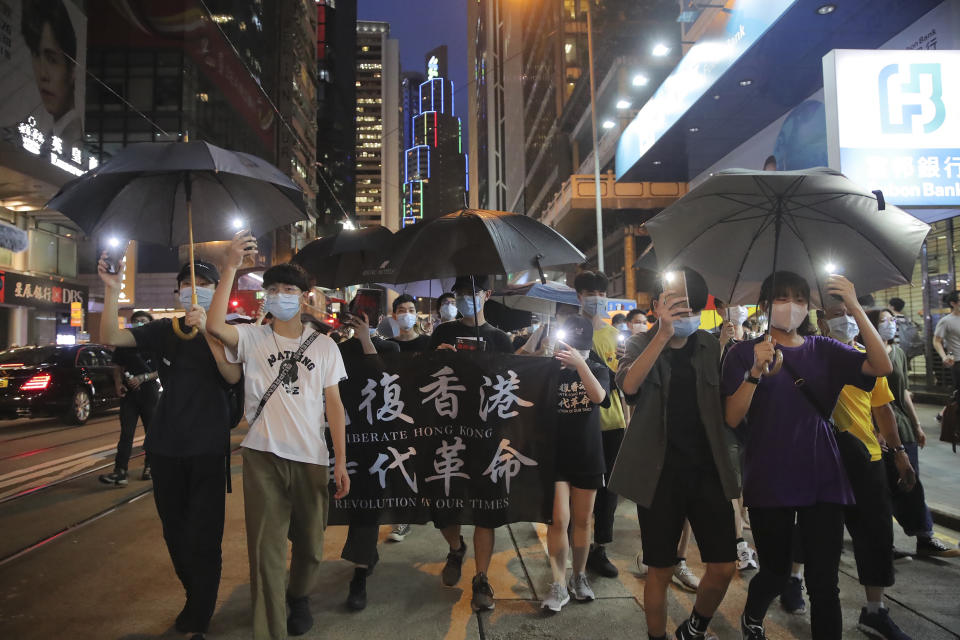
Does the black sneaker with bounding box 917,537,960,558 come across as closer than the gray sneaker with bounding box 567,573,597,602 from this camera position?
No

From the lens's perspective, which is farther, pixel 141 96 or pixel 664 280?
pixel 141 96

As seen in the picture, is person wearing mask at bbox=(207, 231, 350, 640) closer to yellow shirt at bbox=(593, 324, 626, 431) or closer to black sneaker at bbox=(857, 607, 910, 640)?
yellow shirt at bbox=(593, 324, 626, 431)

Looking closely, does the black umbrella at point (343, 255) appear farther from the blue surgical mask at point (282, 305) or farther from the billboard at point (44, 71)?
the billboard at point (44, 71)

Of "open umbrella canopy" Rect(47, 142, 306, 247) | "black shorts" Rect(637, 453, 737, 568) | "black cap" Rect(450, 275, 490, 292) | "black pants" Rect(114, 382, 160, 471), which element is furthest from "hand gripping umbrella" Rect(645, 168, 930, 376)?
"black pants" Rect(114, 382, 160, 471)

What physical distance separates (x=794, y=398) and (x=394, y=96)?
172880 mm

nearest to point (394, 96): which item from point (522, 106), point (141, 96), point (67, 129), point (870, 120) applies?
point (522, 106)

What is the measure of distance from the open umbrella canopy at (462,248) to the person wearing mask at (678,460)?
120cm

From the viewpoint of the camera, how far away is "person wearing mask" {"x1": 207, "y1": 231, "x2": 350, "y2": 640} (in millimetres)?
3068

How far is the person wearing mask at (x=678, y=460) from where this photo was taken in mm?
2801

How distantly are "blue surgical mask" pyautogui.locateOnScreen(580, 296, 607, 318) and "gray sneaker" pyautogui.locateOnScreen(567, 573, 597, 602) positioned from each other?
184 cm

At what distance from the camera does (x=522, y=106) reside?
8050cm

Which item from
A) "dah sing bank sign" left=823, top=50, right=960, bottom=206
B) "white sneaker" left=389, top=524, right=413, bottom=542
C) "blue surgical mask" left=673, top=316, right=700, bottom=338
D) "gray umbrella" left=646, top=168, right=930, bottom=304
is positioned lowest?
"white sneaker" left=389, top=524, right=413, bottom=542

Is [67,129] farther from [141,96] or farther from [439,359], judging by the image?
[439,359]

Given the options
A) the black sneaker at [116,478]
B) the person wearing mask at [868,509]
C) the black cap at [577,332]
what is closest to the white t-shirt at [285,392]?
the black cap at [577,332]
